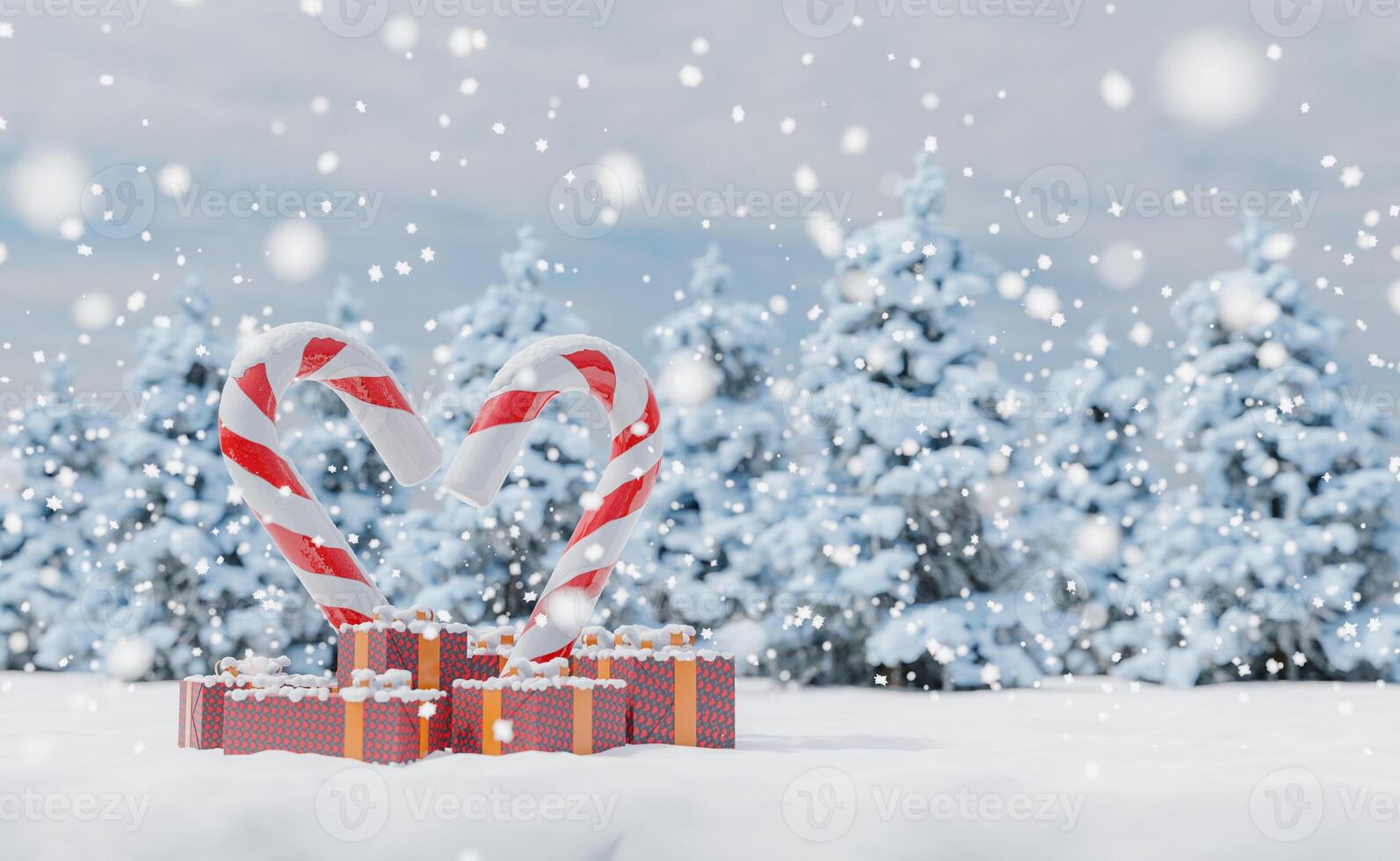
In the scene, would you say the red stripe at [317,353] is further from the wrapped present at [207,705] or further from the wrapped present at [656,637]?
the wrapped present at [656,637]

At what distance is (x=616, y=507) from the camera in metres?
5.27

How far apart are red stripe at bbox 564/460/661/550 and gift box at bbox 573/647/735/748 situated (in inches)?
23.7

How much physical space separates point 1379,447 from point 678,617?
26.2 ft

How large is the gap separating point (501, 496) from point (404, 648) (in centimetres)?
765

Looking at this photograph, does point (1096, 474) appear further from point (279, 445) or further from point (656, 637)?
point (279, 445)

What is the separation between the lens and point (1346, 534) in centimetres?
1222

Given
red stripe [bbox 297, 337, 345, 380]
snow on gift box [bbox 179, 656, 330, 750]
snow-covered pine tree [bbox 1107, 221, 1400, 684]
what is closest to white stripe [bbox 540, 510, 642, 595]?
snow on gift box [bbox 179, 656, 330, 750]

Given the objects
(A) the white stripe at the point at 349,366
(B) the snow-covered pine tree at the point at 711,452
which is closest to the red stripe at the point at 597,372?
(A) the white stripe at the point at 349,366

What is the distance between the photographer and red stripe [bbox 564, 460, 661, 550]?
5258 mm

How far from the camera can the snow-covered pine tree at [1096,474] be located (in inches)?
625

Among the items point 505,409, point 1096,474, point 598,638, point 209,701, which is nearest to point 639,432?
point 505,409

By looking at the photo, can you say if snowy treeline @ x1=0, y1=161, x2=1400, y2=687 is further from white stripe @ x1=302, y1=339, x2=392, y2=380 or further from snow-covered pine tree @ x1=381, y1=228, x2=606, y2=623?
white stripe @ x1=302, y1=339, x2=392, y2=380

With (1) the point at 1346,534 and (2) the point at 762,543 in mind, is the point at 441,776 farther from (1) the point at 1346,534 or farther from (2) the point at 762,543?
(1) the point at 1346,534

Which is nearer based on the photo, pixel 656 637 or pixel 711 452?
pixel 656 637
